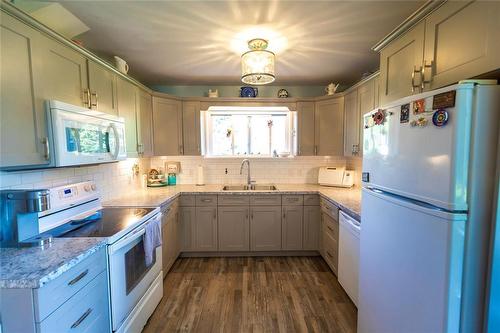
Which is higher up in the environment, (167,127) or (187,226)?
(167,127)

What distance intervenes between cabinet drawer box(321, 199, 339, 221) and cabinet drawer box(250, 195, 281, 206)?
559 millimetres

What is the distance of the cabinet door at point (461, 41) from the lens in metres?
0.97

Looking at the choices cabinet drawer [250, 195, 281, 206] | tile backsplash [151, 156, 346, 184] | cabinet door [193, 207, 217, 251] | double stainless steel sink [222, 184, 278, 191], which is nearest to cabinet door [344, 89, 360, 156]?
tile backsplash [151, 156, 346, 184]

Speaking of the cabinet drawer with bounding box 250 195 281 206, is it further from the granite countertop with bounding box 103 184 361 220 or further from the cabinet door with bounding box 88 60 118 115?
the cabinet door with bounding box 88 60 118 115

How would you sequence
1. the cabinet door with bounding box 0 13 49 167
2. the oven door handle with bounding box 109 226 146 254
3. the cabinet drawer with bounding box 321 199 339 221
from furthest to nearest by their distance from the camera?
the cabinet drawer with bounding box 321 199 339 221, the oven door handle with bounding box 109 226 146 254, the cabinet door with bounding box 0 13 49 167

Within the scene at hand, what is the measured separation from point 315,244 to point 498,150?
2430 mm

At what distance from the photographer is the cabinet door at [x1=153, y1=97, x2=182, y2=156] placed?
3.12 m

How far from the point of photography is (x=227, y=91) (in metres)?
3.45

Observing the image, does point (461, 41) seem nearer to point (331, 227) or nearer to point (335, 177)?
point (331, 227)

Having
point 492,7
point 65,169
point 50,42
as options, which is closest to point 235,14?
point 50,42

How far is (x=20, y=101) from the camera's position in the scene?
125cm

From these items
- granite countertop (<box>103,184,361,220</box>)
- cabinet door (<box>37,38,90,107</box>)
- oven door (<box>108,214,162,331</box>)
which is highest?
cabinet door (<box>37,38,90,107</box>)

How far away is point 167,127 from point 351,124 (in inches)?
95.7

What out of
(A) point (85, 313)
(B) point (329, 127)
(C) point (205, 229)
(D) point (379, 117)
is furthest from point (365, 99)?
(A) point (85, 313)
